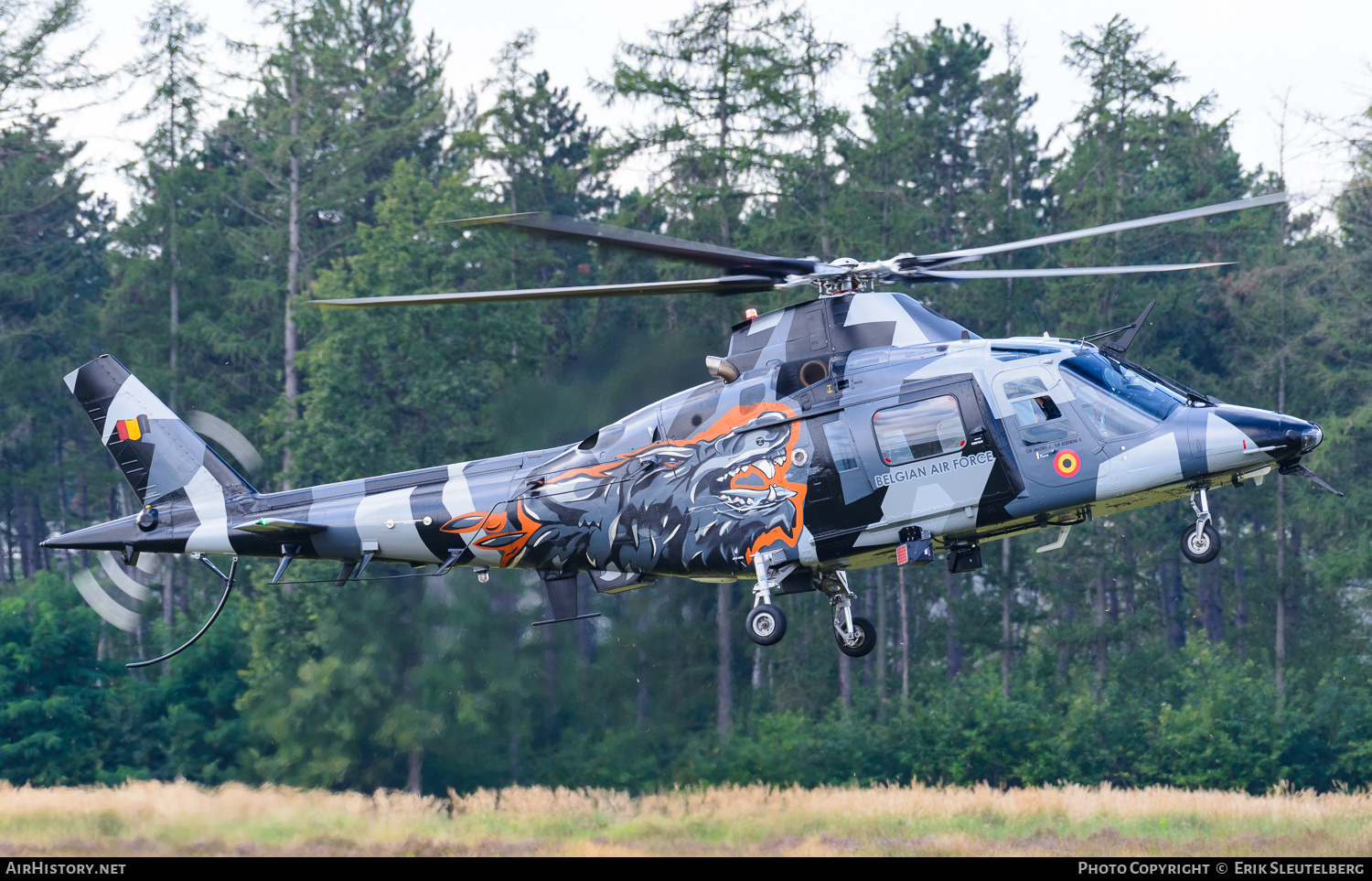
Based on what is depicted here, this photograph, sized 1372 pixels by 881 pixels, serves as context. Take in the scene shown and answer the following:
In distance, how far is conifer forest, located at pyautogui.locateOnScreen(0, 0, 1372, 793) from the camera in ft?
85.5

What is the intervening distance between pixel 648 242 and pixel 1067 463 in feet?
14.2

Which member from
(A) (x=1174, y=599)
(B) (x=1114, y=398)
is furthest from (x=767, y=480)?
(A) (x=1174, y=599)

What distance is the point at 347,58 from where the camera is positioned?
37656 mm

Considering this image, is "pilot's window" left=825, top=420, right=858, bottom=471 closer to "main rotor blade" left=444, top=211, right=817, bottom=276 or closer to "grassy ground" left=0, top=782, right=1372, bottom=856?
"main rotor blade" left=444, top=211, right=817, bottom=276

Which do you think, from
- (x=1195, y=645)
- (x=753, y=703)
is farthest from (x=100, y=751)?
(x=1195, y=645)

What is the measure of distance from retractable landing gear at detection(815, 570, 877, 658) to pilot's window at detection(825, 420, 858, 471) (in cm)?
117

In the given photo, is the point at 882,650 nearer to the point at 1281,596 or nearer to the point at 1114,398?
the point at 1281,596

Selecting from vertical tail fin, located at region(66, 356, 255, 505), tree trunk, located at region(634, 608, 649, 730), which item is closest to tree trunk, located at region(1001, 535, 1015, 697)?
tree trunk, located at region(634, 608, 649, 730)

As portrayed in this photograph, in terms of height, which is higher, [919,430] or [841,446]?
[919,430]

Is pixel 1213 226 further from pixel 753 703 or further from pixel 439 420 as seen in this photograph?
pixel 439 420

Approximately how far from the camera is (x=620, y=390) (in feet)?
76.1

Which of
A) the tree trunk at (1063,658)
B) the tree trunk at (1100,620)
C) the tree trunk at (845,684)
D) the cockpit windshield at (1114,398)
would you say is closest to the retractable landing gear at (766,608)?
the cockpit windshield at (1114,398)

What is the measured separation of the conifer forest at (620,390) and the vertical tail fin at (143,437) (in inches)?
347

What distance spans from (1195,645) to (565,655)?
16975mm
